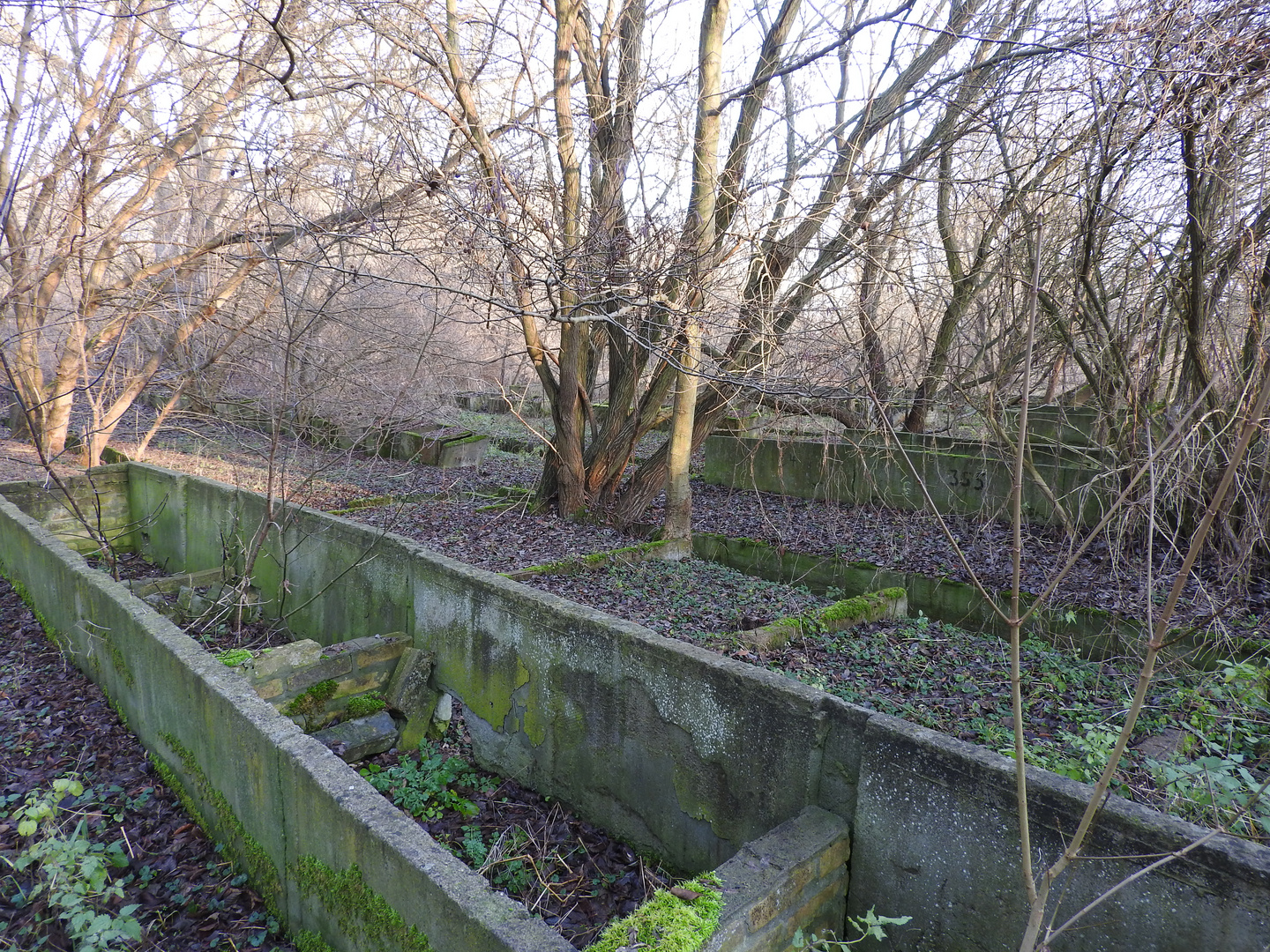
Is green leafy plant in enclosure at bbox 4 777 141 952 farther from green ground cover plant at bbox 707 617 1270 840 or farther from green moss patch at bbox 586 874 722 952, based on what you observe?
green ground cover plant at bbox 707 617 1270 840

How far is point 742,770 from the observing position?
3.85 metres

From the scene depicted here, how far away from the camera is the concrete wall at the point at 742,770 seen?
8.56 ft

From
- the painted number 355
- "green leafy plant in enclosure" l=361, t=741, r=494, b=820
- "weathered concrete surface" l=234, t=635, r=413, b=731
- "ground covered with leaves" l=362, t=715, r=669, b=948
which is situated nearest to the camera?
"ground covered with leaves" l=362, t=715, r=669, b=948

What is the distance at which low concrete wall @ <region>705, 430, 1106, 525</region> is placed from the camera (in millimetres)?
8164

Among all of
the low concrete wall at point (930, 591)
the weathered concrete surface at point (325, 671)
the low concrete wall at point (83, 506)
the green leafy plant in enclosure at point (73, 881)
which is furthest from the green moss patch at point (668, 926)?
the low concrete wall at point (83, 506)

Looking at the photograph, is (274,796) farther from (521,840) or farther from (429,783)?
(429,783)

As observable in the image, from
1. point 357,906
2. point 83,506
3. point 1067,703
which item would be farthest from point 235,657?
point 83,506

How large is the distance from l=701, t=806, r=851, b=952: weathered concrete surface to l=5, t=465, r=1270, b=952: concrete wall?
0.12 metres

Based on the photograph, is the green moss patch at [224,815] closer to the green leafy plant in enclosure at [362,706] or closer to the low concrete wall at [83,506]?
Answer: the green leafy plant in enclosure at [362,706]

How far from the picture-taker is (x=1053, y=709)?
4.67 metres

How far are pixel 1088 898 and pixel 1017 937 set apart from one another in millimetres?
336

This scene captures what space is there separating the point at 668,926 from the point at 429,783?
2973 mm

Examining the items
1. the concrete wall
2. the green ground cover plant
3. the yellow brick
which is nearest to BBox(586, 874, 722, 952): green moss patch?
the yellow brick

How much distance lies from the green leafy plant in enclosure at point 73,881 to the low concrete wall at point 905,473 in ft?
21.6
